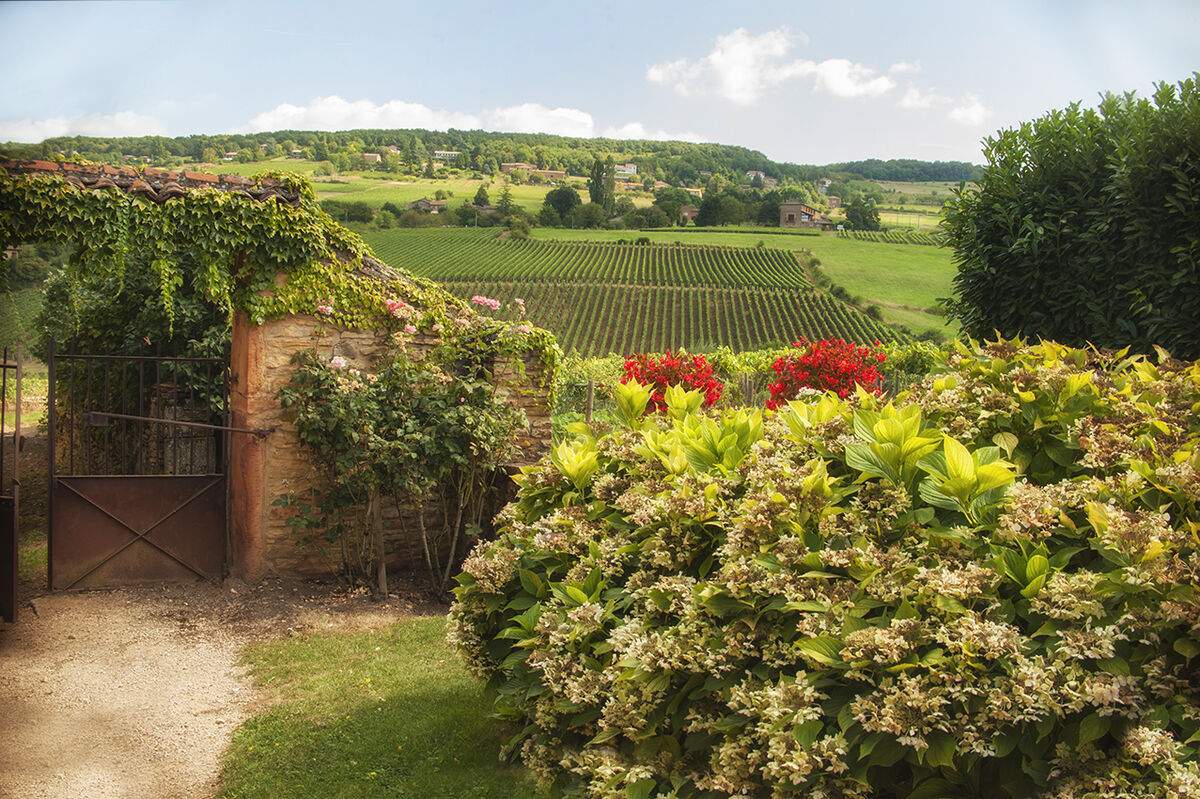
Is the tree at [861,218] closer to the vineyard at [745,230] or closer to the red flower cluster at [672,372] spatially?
the vineyard at [745,230]

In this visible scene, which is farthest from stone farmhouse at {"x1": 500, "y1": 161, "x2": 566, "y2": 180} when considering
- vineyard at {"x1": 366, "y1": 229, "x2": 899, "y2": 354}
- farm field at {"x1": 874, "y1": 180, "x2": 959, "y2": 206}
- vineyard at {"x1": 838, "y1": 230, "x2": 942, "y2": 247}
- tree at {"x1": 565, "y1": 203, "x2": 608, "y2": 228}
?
farm field at {"x1": 874, "y1": 180, "x2": 959, "y2": 206}

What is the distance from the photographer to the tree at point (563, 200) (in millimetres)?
78062

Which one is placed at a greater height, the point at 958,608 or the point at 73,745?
the point at 958,608

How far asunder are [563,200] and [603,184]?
217 inches

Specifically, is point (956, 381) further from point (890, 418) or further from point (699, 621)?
point (699, 621)

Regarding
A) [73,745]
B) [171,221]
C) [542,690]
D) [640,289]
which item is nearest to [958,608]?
[542,690]

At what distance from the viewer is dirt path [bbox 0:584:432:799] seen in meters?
5.54

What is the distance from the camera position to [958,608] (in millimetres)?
2773

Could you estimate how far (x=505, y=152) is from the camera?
76.9m

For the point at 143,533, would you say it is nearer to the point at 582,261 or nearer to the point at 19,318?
the point at 19,318

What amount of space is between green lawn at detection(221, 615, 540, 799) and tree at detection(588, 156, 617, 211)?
248ft

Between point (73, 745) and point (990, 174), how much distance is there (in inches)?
335

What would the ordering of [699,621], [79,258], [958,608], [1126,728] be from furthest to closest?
Answer: [79,258]
[699,621]
[958,608]
[1126,728]

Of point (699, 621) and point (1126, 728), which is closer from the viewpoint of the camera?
point (1126, 728)
